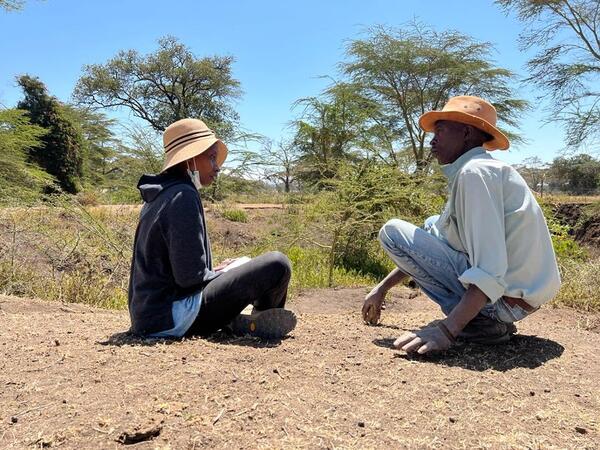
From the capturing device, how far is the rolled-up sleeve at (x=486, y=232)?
228 centimetres

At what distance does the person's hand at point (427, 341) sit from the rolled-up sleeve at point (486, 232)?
0.24 meters

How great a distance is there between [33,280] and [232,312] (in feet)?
9.69

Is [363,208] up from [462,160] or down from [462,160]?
down

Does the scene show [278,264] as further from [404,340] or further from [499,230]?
[499,230]

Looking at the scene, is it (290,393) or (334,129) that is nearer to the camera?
(290,393)

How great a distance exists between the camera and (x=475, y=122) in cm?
254

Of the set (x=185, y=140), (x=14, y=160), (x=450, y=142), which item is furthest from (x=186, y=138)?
(x=14, y=160)

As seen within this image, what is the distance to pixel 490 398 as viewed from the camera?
2.01 meters

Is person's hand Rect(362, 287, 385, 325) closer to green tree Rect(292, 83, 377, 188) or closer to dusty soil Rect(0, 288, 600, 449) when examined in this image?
dusty soil Rect(0, 288, 600, 449)

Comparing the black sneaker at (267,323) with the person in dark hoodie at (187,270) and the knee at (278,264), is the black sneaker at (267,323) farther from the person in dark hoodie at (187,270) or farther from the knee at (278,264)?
the knee at (278,264)

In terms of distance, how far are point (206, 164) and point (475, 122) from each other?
4.21ft

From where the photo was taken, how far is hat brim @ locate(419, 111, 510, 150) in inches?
99.6

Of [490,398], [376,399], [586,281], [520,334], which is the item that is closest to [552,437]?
[490,398]

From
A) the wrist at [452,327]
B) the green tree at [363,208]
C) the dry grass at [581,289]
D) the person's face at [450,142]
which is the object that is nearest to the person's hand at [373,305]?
the wrist at [452,327]
